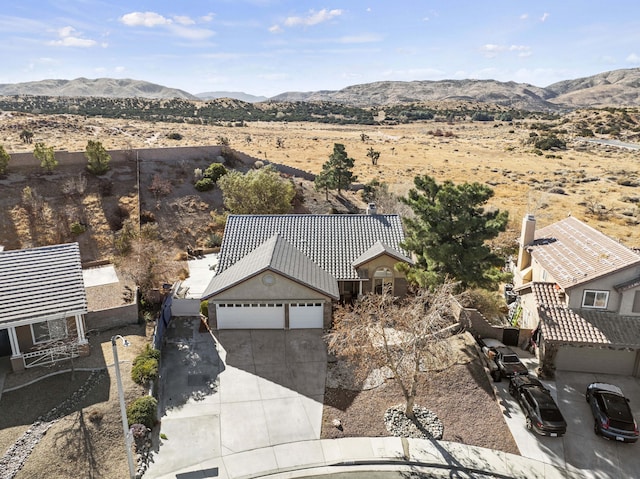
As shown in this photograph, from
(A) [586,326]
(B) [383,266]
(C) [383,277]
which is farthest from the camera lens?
(C) [383,277]

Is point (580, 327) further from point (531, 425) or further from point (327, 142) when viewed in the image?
point (327, 142)

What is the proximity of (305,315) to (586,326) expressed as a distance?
1486cm

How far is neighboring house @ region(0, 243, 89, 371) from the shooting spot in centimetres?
2181

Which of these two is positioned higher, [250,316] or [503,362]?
[250,316]

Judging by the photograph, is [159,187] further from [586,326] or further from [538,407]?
[538,407]

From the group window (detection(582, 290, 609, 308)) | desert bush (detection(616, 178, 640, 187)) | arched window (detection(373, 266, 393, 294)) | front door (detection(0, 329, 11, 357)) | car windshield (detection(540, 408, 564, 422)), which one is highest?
window (detection(582, 290, 609, 308))

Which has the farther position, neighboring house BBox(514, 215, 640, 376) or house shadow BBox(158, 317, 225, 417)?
neighboring house BBox(514, 215, 640, 376)

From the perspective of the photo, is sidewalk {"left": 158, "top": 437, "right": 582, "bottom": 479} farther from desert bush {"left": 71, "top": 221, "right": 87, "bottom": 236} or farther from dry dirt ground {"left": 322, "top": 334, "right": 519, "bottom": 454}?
desert bush {"left": 71, "top": 221, "right": 87, "bottom": 236}

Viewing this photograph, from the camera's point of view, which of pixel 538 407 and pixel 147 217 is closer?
pixel 538 407

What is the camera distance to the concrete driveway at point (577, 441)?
17.8 metres

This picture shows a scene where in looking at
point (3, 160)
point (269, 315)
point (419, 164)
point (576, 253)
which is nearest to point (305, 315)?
point (269, 315)

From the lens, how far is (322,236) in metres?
31.4

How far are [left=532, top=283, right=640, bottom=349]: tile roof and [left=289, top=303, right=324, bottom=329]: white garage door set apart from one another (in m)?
12.1

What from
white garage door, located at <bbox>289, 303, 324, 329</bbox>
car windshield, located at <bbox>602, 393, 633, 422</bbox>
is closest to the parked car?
car windshield, located at <bbox>602, 393, 633, 422</bbox>
